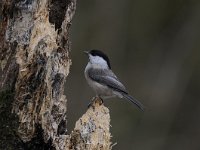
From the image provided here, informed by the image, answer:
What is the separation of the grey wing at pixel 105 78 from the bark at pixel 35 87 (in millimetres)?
1875

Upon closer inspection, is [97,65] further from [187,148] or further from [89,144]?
[187,148]

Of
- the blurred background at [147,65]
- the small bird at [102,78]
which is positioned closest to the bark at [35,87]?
the small bird at [102,78]

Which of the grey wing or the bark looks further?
the grey wing

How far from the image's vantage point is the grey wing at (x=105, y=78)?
22.3ft

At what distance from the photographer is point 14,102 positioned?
15.1 feet

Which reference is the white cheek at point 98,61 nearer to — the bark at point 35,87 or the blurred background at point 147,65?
the bark at point 35,87

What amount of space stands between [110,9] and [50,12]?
4549 millimetres

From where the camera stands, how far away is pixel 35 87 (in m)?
4.60

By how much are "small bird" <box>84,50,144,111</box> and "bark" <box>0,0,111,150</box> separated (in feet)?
6.09

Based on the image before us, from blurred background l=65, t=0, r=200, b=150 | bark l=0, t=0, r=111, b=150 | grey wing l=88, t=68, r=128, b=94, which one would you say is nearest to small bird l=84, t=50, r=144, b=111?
grey wing l=88, t=68, r=128, b=94

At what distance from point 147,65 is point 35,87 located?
568 cm

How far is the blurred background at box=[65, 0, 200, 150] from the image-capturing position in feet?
31.1

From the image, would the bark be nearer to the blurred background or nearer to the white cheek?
the white cheek

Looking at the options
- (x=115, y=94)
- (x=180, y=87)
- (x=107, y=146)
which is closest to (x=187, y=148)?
(x=180, y=87)
